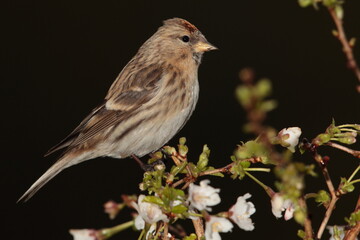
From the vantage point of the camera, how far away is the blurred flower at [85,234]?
0.89m

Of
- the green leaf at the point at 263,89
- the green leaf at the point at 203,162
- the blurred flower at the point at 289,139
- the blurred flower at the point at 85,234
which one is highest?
the green leaf at the point at 263,89

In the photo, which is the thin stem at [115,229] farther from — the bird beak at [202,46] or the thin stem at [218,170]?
the bird beak at [202,46]

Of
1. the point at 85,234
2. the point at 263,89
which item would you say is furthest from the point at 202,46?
the point at 263,89

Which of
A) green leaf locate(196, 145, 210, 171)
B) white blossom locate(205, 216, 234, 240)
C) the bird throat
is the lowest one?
the bird throat

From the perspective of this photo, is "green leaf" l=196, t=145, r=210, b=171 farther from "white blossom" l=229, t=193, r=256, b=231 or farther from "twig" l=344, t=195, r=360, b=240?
"twig" l=344, t=195, r=360, b=240

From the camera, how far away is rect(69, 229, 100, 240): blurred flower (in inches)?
35.0

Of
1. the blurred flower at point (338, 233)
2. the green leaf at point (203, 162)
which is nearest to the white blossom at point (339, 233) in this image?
the blurred flower at point (338, 233)

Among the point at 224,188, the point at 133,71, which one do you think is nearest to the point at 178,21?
the point at 133,71

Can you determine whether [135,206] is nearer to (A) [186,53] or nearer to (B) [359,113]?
(A) [186,53]

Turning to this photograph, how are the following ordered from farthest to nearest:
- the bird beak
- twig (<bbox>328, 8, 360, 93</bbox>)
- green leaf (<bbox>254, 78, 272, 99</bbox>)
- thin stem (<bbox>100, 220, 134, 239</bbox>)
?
the bird beak, thin stem (<bbox>100, 220, 134, 239</bbox>), twig (<bbox>328, 8, 360, 93</bbox>), green leaf (<bbox>254, 78, 272, 99</bbox>)

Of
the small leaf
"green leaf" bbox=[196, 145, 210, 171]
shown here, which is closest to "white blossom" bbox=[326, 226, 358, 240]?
"green leaf" bbox=[196, 145, 210, 171]

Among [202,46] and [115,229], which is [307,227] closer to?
[115,229]

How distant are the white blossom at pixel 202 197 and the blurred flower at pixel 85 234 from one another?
0.48 feet

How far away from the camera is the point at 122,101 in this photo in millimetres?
2467
